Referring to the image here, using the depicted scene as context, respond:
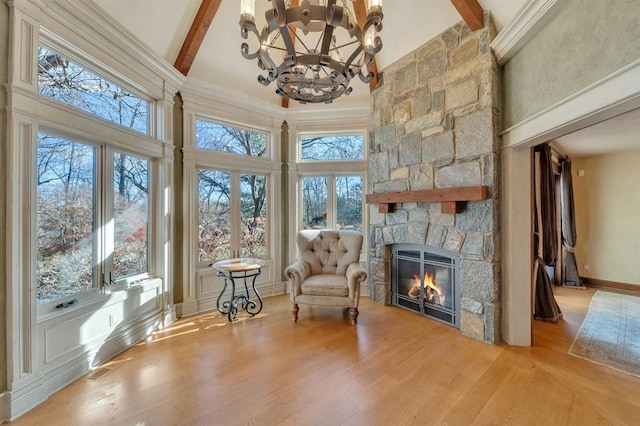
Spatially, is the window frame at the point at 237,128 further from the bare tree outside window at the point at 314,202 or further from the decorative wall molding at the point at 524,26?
the decorative wall molding at the point at 524,26

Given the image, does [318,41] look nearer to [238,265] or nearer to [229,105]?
[229,105]

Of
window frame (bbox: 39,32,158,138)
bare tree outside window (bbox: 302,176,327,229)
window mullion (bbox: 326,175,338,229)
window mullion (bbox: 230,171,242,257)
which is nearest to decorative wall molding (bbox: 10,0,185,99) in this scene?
window frame (bbox: 39,32,158,138)

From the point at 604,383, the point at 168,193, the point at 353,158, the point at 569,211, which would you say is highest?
the point at 353,158

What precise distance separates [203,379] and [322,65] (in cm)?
263

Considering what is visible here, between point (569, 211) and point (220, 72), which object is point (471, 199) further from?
point (569, 211)

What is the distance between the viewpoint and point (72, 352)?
2184mm

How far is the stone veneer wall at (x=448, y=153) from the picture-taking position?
8.86 ft

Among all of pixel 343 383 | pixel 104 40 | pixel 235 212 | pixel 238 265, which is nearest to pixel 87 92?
pixel 104 40

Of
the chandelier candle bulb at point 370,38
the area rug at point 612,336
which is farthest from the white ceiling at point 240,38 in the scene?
the area rug at point 612,336

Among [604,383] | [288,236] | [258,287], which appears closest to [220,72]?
[288,236]

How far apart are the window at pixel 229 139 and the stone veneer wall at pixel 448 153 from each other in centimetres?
192

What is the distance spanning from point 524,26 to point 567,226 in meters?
4.51

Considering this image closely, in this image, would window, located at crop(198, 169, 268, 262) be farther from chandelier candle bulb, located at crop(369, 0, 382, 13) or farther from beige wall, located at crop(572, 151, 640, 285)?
beige wall, located at crop(572, 151, 640, 285)

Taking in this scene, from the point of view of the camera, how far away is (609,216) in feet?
16.0
